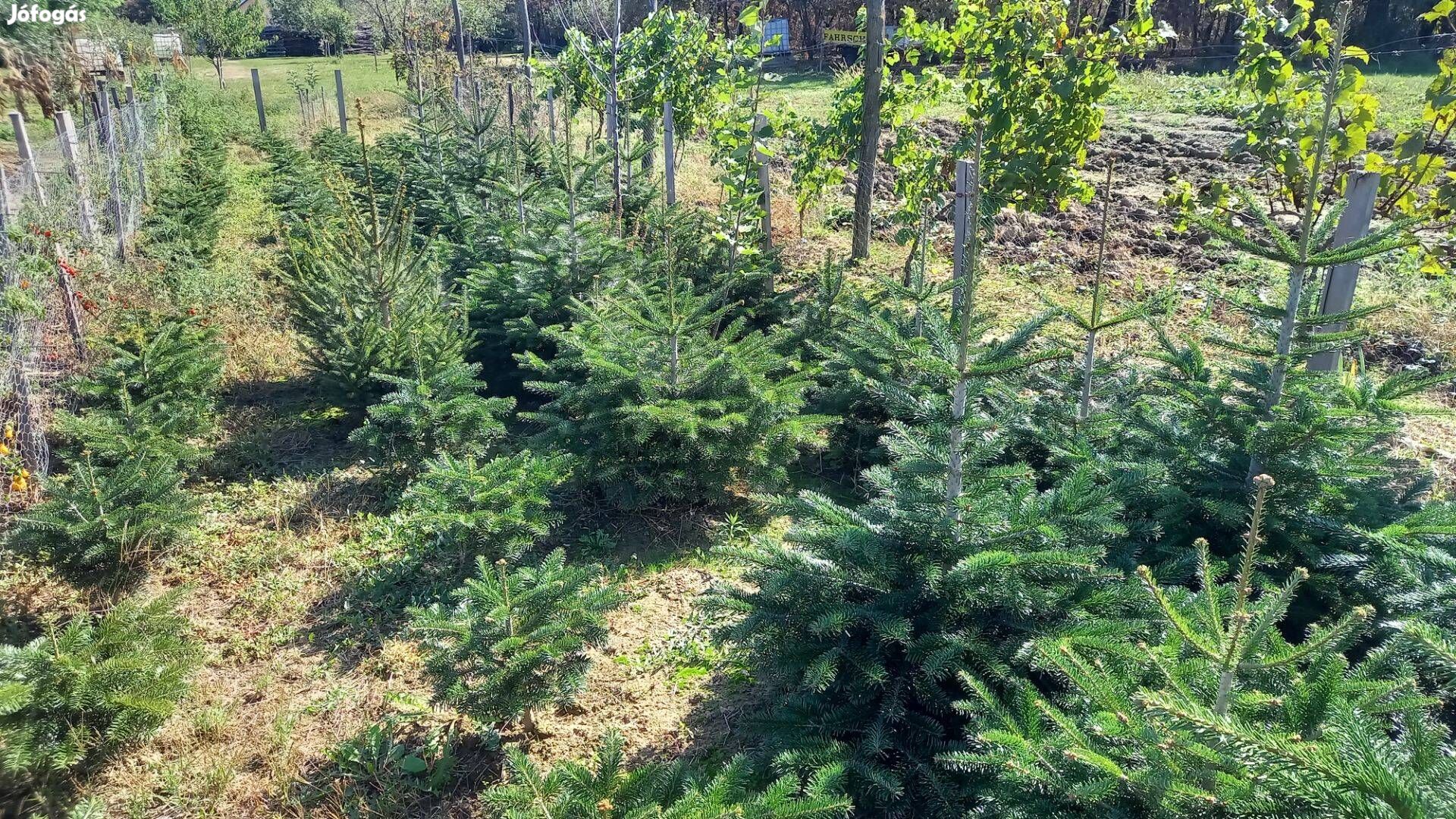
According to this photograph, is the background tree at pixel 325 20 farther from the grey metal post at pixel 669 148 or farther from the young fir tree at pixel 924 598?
the young fir tree at pixel 924 598

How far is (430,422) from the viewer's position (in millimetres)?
5426

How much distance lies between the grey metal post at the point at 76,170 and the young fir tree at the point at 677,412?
22.8ft

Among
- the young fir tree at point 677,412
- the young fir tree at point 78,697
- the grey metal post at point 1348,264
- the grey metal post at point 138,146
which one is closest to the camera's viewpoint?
the young fir tree at point 78,697

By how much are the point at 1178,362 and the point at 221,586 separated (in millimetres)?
5256

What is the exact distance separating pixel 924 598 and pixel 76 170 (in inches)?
415

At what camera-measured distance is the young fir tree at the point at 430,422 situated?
5383 mm

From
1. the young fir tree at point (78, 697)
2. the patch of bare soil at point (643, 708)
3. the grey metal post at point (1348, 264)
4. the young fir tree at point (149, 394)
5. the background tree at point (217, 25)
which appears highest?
the background tree at point (217, 25)

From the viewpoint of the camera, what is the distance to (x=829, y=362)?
6.12 meters

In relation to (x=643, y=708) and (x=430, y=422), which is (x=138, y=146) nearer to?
(x=430, y=422)

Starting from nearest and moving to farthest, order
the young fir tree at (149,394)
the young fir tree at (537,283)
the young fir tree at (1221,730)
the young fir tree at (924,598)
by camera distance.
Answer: the young fir tree at (1221,730)
the young fir tree at (924,598)
the young fir tree at (149,394)
the young fir tree at (537,283)

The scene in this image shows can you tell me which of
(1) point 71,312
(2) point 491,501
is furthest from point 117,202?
(2) point 491,501

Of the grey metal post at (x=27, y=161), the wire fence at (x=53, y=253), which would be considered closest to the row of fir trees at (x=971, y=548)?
the wire fence at (x=53, y=253)

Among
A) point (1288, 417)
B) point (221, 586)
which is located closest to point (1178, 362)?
point (1288, 417)

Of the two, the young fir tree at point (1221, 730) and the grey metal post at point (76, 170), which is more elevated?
the grey metal post at point (76, 170)
